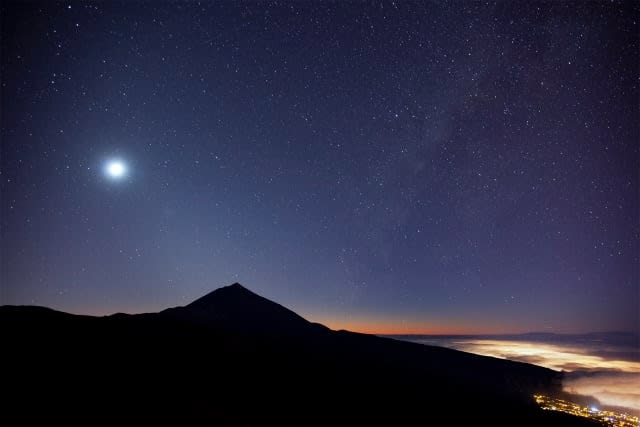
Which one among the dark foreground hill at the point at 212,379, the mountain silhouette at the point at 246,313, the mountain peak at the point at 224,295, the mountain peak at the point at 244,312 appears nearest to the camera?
the dark foreground hill at the point at 212,379

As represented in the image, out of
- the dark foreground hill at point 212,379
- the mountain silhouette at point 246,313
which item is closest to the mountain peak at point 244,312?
the mountain silhouette at point 246,313

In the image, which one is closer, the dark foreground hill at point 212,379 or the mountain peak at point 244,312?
the dark foreground hill at point 212,379

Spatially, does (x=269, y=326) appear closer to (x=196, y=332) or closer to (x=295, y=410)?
(x=196, y=332)

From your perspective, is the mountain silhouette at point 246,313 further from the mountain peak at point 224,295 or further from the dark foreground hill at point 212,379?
the dark foreground hill at point 212,379

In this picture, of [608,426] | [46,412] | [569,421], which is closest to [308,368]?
[46,412]

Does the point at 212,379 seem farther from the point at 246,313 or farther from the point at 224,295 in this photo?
the point at 224,295

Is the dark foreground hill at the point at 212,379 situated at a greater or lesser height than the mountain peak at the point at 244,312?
lesser

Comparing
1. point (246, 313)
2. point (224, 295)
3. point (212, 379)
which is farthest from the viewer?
point (224, 295)

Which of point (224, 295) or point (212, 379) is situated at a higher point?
point (224, 295)

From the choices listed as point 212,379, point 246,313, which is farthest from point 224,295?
point 212,379
